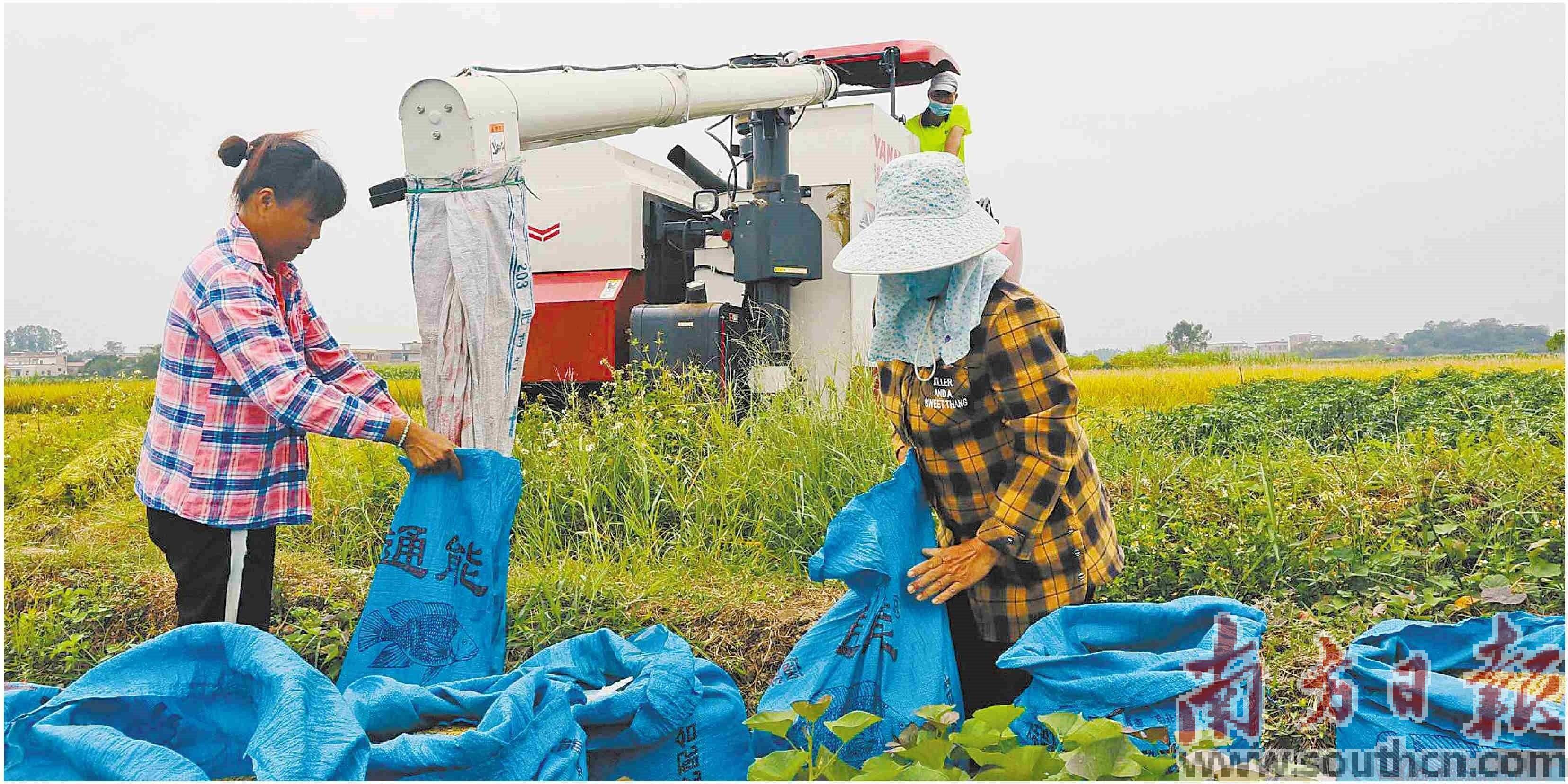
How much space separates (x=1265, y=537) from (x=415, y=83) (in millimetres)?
3138

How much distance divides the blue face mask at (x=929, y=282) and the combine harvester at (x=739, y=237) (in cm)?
256

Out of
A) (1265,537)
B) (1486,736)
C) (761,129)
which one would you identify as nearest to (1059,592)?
(1486,736)

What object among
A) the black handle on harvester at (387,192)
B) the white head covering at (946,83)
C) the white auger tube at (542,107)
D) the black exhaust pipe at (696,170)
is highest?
the white head covering at (946,83)

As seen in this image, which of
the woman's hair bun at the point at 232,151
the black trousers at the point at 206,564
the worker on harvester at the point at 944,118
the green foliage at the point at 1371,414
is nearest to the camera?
the black trousers at the point at 206,564

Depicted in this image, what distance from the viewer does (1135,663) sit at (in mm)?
2018

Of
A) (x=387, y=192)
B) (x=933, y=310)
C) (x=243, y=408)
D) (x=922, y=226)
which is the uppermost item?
(x=387, y=192)

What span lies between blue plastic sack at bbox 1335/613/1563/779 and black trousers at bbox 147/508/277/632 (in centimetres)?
235

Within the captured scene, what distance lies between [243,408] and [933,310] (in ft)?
5.31

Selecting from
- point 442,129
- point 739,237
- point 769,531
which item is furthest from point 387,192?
point 739,237

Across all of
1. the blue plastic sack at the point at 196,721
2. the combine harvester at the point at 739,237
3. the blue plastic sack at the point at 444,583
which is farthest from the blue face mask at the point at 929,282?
the combine harvester at the point at 739,237

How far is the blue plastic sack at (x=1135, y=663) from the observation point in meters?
1.95

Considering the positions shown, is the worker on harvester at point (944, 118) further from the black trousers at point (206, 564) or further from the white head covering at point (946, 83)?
the black trousers at point (206, 564)

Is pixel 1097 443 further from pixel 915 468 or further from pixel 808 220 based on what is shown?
pixel 915 468

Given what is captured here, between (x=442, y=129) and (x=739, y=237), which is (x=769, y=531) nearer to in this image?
(x=442, y=129)
